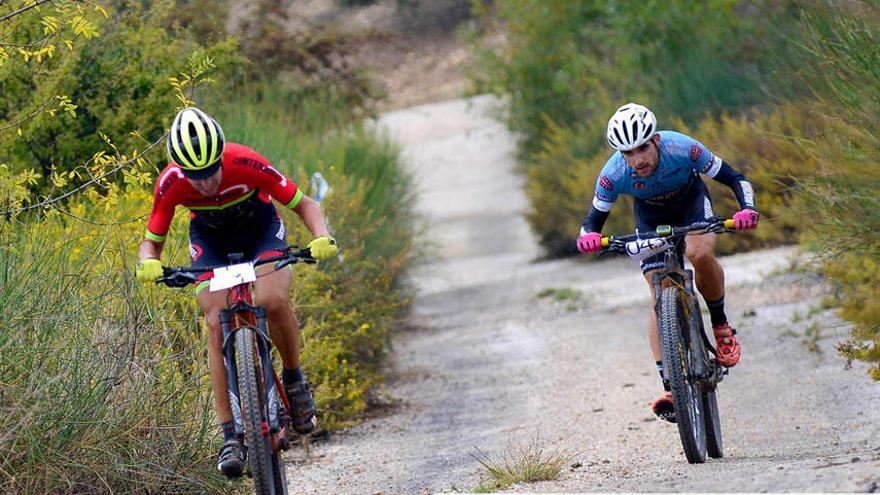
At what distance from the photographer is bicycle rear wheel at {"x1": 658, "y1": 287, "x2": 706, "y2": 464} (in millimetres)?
7762

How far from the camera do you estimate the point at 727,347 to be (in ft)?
28.9

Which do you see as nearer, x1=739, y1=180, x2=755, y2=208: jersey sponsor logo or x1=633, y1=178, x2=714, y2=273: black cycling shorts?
x1=739, y1=180, x2=755, y2=208: jersey sponsor logo

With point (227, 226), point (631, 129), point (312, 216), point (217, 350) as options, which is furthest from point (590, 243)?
point (217, 350)

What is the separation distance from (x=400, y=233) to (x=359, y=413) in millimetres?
5604

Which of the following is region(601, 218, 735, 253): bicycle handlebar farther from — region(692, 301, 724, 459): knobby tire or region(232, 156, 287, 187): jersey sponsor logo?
region(232, 156, 287, 187): jersey sponsor logo

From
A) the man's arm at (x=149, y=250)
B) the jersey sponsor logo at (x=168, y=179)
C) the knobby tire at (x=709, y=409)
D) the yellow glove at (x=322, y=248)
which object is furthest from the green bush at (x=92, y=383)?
the knobby tire at (x=709, y=409)

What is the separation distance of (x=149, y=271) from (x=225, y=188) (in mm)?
662

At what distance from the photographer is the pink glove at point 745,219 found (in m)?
7.97

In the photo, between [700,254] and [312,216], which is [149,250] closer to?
[312,216]

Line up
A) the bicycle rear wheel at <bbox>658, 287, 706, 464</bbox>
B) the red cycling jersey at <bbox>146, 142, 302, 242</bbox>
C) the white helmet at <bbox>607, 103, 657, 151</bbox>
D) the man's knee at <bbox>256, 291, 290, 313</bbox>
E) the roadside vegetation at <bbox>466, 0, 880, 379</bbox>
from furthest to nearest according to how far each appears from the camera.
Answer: the roadside vegetation at <bbox>466, 0, 880, 379</bbox> → the white helmet at <bbox>607, 103, 657, 151</bbox> → the bicycle rear wheel at <bbox>658, 287, 706, 464</bbox> → the red cycling jersey at <bbox>146, 142, 302, 242</bbox> → the man's knee at <bbox>256, 291, 290, 313</bbox>

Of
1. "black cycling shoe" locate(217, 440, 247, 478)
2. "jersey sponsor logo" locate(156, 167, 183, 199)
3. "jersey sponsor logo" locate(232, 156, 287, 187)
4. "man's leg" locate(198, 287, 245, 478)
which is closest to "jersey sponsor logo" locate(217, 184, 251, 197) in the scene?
"jersey sponsor logo" locate(232, 156, 287, 187)

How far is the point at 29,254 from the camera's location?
8008mm

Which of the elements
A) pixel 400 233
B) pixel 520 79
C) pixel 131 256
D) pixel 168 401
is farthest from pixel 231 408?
pixel 520 79

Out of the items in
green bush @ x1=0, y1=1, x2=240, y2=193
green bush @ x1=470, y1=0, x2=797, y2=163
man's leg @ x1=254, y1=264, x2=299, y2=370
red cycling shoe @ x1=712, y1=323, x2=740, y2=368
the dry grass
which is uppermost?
green bush @ x1=470, y1=0, x2=797, y2=163
